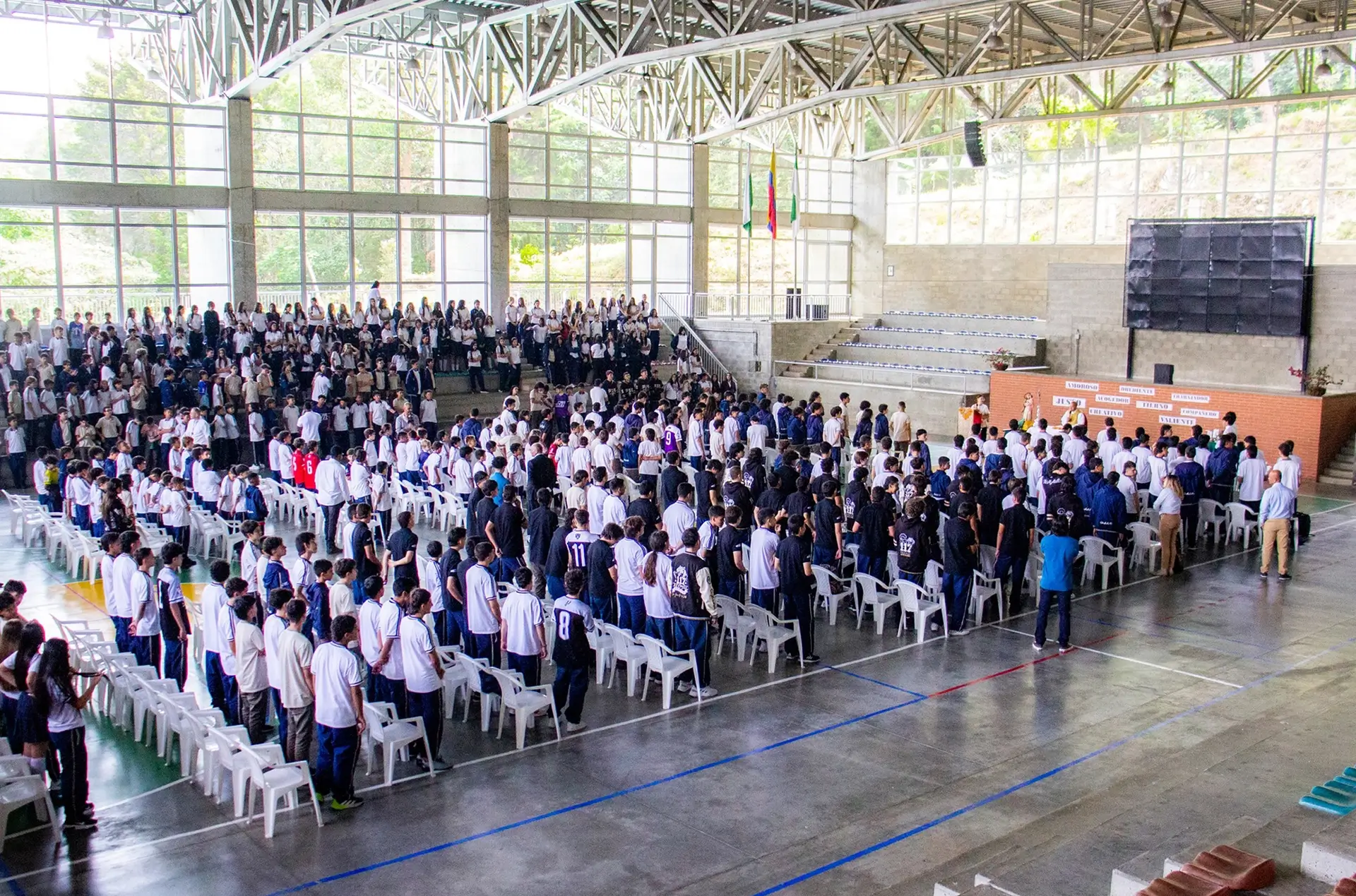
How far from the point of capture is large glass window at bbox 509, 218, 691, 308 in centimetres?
3288

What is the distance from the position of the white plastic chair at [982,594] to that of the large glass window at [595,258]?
841 inches

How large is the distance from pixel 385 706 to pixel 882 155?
31.4m

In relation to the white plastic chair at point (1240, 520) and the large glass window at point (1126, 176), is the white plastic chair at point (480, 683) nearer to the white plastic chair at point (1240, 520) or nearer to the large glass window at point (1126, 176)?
the white plastic chair at point (1240, 520)

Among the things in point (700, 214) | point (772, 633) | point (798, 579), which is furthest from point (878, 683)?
point (700, 214)

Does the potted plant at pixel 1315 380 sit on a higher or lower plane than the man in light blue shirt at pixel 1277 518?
higher

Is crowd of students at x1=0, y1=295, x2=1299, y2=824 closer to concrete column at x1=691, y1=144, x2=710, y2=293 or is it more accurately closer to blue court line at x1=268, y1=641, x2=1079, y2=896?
blue court line at x1=268, y1=641, x2=1079, y2=896

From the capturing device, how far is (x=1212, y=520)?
16672mm

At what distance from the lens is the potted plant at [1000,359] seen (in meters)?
28.1

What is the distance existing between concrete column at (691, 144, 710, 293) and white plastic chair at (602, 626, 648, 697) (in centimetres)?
2624

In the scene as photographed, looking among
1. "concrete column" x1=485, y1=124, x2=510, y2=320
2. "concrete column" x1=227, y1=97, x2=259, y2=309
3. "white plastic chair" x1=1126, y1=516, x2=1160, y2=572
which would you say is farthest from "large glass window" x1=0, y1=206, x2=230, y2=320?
"white plastic chair" x1=1126, y1=516, x2=1160, y2=572

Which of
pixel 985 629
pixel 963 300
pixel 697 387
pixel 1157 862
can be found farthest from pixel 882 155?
pixel 1157 862

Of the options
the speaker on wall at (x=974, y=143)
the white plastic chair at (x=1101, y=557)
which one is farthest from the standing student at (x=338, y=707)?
the speaker on wall at (x=974, y=143)

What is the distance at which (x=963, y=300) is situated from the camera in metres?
36.2

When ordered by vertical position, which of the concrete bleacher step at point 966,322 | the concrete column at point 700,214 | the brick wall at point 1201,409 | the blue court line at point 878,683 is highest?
the concrete column at point 700,214
